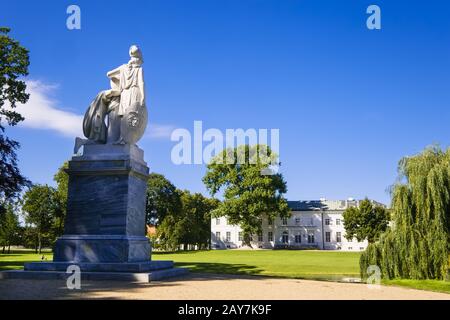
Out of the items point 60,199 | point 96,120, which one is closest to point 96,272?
point 96,120

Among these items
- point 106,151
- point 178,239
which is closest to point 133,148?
point 106,151

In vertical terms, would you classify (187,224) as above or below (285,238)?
above

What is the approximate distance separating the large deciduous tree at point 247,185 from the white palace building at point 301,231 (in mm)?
18789

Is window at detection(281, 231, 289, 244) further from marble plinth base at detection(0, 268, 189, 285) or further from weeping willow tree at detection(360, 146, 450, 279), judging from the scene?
marble plinth base at detection(0, 268, 189, 285)

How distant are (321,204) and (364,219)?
19740 millimetres

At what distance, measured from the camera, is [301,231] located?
303 feet

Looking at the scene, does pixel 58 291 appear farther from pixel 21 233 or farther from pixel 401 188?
pixel 21 233

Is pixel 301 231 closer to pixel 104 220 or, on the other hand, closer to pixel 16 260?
pixel 16 260

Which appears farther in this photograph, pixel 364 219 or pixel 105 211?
pixel 364 219

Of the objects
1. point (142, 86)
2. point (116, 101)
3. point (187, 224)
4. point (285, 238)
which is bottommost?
point (285, 238)

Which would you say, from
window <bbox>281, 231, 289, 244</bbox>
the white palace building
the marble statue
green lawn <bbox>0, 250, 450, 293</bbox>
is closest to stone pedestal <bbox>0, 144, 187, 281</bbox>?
the marble statue

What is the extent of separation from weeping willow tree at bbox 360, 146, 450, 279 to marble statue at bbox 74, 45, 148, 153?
10878 millimetres

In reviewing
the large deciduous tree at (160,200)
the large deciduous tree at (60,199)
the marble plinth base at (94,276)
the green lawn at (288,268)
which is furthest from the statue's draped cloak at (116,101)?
the large deciduous tree at (160,200)
